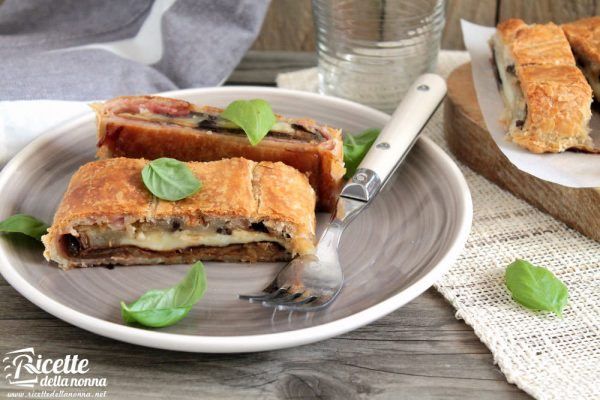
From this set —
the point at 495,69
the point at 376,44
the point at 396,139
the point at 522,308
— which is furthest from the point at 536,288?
the point at 376,44

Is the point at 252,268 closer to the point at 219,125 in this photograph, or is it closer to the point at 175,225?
the point at 175,225

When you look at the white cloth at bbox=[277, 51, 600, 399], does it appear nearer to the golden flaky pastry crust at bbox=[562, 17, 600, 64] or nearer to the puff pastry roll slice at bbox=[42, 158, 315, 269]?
the puff pastry roll slice at bbox=[42, 158, 315, 269]

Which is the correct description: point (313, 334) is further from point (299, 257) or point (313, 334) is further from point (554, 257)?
point (554, 257)

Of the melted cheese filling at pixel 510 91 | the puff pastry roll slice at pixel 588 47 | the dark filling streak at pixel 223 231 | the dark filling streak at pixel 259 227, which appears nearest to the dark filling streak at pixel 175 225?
the dark filling streak at pixel 223 231

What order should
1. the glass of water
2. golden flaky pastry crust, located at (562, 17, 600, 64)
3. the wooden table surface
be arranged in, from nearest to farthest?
the wooden table surface → golden flaky pastry crust, located at (562, 17, 600, 64) → the glass of water

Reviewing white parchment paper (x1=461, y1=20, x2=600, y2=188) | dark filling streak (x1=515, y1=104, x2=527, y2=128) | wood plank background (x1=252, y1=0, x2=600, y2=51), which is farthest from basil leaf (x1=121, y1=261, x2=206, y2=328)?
wood plank background (x1=252, y1=0, x2=600, y2=51)

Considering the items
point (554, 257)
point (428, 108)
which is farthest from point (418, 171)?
point (554, 257)

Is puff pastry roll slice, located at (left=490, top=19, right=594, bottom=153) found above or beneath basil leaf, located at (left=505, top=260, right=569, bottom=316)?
above
